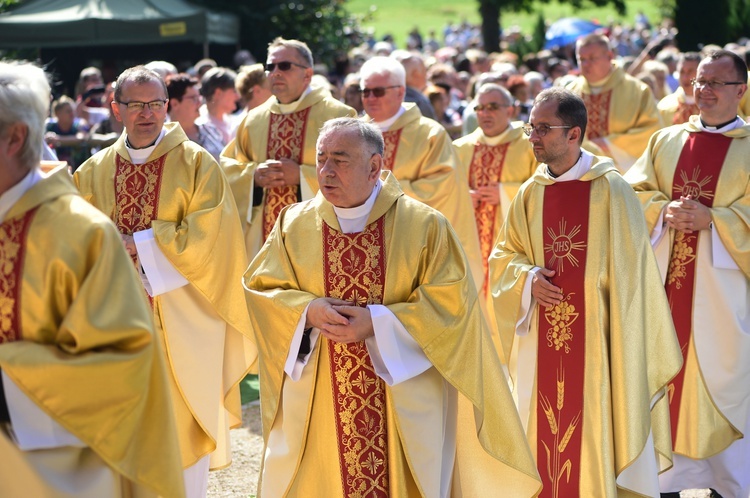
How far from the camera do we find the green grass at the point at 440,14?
53969 mm

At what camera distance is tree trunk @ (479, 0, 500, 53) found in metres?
29.2

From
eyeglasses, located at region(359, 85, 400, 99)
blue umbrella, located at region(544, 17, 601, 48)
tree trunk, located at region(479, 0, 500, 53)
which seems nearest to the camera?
eyeglasses, located at region(359, 85, 400, 99)

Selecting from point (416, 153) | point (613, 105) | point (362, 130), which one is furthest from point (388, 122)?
point (362, 130)

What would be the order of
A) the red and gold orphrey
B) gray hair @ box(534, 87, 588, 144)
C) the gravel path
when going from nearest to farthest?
the red and gold orphrey → gray hair @ box(534, 87, 588, 144) → the gravel path

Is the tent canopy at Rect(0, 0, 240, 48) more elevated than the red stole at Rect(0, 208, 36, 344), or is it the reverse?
the tent canopy at Rect(0, 0, 240, 48)

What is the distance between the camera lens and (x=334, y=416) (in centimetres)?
446

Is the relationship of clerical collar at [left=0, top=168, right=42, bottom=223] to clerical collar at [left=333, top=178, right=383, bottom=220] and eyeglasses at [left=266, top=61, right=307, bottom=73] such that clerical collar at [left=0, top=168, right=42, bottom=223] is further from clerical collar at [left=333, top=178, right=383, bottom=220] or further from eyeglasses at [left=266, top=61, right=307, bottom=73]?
eyeglasses at [left=266, top=61, right=307, bottom=73]

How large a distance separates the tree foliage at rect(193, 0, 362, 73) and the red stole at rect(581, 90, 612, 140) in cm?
818

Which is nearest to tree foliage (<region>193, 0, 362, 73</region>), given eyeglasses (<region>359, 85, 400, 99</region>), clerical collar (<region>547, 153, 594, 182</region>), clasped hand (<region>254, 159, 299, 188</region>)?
eyeglasses (<region>359, 85, 400, 99</region>)

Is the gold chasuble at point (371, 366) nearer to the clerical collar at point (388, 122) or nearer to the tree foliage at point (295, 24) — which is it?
the clerical collar at point (388, 122)

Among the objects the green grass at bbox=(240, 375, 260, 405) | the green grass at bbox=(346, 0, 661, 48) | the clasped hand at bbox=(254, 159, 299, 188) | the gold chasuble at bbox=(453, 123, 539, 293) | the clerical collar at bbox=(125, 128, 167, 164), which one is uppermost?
the clerical collar at bbox=(125, 128, 167, 164)

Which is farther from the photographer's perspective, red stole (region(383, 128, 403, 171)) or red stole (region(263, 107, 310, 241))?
red stole (region(383, 128, 403, 171))

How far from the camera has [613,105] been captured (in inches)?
365

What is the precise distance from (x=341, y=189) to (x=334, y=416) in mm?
929
